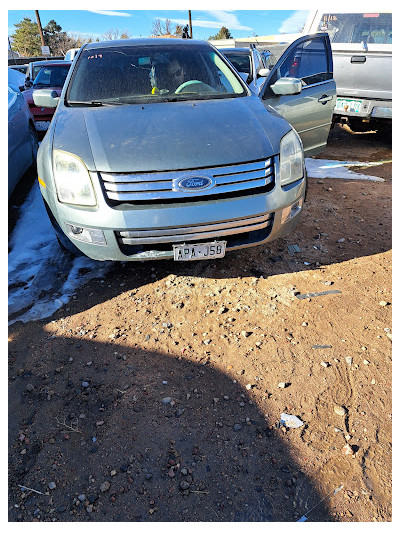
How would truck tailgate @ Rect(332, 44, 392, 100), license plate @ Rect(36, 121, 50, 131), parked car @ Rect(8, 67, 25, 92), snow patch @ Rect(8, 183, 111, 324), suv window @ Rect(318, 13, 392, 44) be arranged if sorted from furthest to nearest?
license plate @ Rect(36, 121, 50, 131) → suv window @ Rect(318, 13, 392, 44) → truck tailgate @ Rect(332, 44, 392, 100) → parked car @ Rect(8, 67, 25, 92) → snow patch @ Rect(8, 183, 111, 324)

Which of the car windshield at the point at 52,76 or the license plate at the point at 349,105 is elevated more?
the car windshield at the point at 52,76

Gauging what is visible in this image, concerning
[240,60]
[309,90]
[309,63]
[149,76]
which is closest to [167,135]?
[149,76]

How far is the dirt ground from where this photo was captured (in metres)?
1.60

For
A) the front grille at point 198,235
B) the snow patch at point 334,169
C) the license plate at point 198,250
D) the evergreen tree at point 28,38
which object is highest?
the evergreen tree at point 28,38

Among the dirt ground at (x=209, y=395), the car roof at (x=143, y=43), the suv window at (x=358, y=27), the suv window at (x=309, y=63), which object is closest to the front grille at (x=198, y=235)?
the dirt ground at (x=209, y=395)

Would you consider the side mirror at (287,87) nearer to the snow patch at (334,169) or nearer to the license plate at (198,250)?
the snow patch at (334,169)

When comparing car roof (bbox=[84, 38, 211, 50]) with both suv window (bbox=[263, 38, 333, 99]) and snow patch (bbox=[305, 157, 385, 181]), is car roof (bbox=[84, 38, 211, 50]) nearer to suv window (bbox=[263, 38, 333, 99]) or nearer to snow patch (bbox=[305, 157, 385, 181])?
suv window (bbox=[263, 38, 333, 99])

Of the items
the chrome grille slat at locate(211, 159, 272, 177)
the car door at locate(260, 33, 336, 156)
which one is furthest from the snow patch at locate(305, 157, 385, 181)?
the chrome grille slat at locate(211, 159, 272, 177)

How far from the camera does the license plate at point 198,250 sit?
8.23ft

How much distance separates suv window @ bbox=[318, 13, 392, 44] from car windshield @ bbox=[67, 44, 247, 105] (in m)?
3.99

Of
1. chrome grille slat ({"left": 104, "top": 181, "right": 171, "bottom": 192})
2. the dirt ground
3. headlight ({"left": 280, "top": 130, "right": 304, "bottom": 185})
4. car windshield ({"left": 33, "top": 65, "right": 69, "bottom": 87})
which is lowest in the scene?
the dirt ground

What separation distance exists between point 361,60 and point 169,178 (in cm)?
559

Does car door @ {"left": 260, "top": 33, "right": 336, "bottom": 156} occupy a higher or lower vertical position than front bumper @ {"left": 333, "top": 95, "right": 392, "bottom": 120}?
higher

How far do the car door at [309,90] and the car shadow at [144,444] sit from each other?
340 centimetres
